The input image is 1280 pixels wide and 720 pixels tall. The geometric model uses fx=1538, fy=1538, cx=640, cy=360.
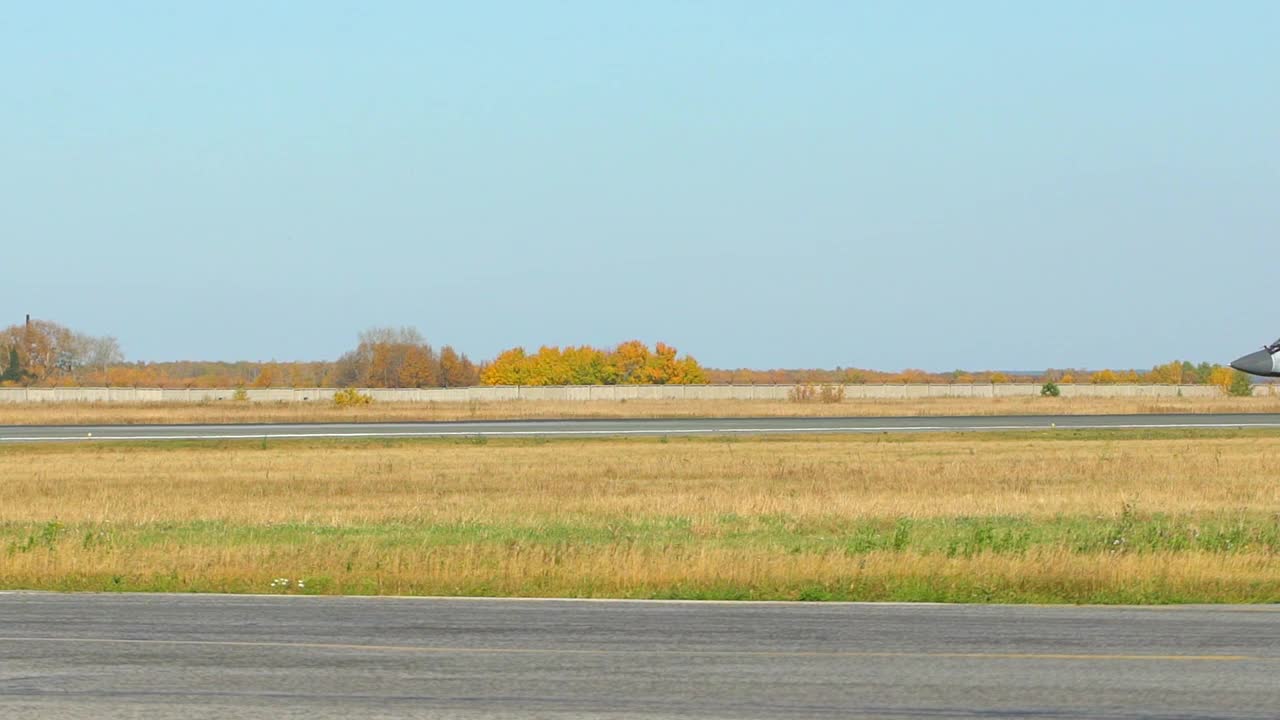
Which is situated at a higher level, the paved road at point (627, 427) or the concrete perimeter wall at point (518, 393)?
the concrete perimeter wall at point (518, 393)

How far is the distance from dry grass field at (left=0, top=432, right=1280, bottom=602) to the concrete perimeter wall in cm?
6720

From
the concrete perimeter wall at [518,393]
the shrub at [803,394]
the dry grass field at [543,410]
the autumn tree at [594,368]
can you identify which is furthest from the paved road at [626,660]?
the autumn tree at [594,368]

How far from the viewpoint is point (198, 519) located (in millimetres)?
27578

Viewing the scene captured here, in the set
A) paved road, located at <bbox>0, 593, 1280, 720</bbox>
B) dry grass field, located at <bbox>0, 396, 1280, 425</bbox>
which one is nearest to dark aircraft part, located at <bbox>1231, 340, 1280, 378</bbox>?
dry grass field, located at <bbox>0, 396, 1280, 425</bbox>

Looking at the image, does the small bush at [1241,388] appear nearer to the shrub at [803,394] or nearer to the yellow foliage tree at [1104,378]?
the shrub at [803,394]

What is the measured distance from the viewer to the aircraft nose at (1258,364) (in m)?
49.8

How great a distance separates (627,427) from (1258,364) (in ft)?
77.8

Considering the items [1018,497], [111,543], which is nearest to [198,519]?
[111,543]

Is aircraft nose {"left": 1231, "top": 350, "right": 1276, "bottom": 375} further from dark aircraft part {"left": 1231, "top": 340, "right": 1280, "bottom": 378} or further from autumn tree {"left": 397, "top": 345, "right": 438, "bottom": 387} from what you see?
autumn tree {"left": 397, "top": 345, "right": 438, "bottom": 387}

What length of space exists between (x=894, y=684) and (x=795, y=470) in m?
28.5

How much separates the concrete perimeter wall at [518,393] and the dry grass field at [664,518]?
67196 mm

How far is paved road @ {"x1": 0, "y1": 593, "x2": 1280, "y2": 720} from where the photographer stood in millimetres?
9984

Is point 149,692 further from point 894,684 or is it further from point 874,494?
point 874,494

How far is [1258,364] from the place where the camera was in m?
50.1
